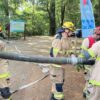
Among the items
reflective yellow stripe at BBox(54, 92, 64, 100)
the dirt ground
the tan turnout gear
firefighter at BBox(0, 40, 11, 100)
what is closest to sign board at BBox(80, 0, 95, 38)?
the dirt ground

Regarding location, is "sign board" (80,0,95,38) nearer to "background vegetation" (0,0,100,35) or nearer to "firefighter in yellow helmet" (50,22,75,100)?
"firefighter in yellow helmet" (50,22,75,100)

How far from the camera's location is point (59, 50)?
25.0ft

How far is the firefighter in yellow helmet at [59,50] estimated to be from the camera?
757cm

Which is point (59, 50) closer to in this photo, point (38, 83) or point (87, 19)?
point (38, 83)

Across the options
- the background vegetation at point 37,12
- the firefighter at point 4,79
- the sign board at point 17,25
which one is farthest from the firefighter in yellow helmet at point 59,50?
the background vegetation at point 37,12

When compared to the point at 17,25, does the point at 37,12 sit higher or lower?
higher

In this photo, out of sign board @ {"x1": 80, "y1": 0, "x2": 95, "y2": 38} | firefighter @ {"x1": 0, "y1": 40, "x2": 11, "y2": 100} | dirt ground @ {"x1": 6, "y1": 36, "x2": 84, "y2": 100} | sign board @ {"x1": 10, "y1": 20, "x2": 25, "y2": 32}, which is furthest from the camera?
sign board @ {"x1": 10, "y1": 20, "x2": 25, "y2": 32}

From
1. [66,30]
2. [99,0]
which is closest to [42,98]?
[66,30]

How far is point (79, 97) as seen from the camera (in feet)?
28.2

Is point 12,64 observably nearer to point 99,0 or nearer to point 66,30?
point 66,30

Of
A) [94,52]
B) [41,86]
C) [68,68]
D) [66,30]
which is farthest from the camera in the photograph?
[68,68]

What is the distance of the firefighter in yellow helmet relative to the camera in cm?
757

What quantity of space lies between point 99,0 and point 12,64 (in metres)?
10.8

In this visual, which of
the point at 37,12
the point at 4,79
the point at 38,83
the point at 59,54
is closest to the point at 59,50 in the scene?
the point at 59,54
